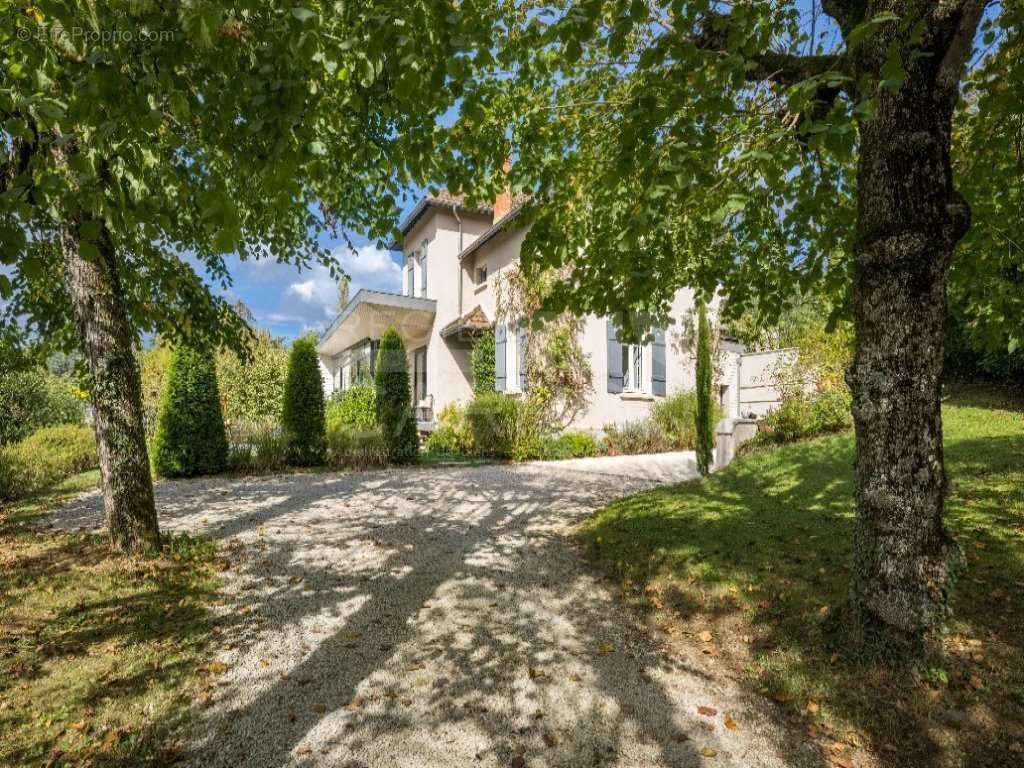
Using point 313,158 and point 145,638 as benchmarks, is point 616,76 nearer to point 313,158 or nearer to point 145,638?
point 313,158

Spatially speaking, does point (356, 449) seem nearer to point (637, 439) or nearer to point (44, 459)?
point (44, 459)

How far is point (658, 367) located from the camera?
14766mm

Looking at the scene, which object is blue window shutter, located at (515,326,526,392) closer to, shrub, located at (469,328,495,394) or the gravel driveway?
shrub, located at (469,328,495,394)

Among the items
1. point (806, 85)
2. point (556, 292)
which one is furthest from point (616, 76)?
point (806, 85)

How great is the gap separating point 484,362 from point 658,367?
472 cm

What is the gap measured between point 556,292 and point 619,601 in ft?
8.22

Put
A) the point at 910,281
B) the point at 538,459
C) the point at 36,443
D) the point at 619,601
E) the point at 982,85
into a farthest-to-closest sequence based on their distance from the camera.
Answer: the point at 538,459, the point at 36,443, the point at 619,601, the point at 982,85, the point at 910,281

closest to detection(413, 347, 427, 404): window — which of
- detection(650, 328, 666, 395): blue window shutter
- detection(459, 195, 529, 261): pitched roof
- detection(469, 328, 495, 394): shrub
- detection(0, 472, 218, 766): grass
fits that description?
detection(469, 328, 495, 394): shrub

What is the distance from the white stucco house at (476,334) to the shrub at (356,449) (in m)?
3.84

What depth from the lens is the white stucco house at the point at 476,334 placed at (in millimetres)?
13945

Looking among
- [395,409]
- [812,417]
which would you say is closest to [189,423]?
[395,409]

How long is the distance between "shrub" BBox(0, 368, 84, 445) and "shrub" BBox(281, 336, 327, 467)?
194 inches

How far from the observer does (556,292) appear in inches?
145

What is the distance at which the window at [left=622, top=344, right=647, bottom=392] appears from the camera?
14242mm
